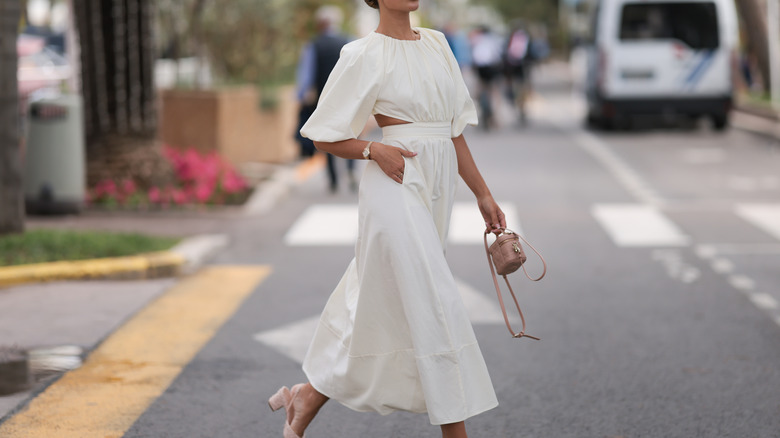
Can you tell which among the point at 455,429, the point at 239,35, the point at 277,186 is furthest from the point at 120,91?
the point at 455,429

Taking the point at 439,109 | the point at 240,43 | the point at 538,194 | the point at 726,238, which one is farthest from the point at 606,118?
the point at 439,109

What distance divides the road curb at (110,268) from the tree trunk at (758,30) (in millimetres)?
19381

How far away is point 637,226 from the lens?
1077 centimetres

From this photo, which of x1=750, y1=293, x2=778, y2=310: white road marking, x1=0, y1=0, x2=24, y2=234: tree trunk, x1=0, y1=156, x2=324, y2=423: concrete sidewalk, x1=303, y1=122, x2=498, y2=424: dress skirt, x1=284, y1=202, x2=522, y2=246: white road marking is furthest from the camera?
x1=284, y1=202, x2=522, y2=246: white road marking

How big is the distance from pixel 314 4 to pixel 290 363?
808 inches

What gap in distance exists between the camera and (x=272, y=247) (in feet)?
32.0

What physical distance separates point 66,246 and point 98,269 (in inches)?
25.6

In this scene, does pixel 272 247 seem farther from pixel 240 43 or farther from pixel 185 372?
pixel 240 43

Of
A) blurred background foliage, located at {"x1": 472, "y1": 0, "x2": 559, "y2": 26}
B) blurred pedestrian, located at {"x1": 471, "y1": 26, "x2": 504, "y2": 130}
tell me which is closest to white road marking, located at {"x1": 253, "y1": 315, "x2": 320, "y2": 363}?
blurred pedestrian, located at {"x1": 471, "y1": 26, "x2": 504, "y2": 130}

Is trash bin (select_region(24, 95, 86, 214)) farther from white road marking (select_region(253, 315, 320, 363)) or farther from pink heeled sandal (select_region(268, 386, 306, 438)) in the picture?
pink heeled sandal (select_region(268, 386, 306, 438))

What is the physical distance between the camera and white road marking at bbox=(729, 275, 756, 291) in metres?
7.99

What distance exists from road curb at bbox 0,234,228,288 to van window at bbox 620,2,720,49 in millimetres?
13700

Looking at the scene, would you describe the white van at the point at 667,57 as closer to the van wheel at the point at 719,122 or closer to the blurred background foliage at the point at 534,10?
the van wheel at the point at 719,122

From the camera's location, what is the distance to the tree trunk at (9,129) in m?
8.79
